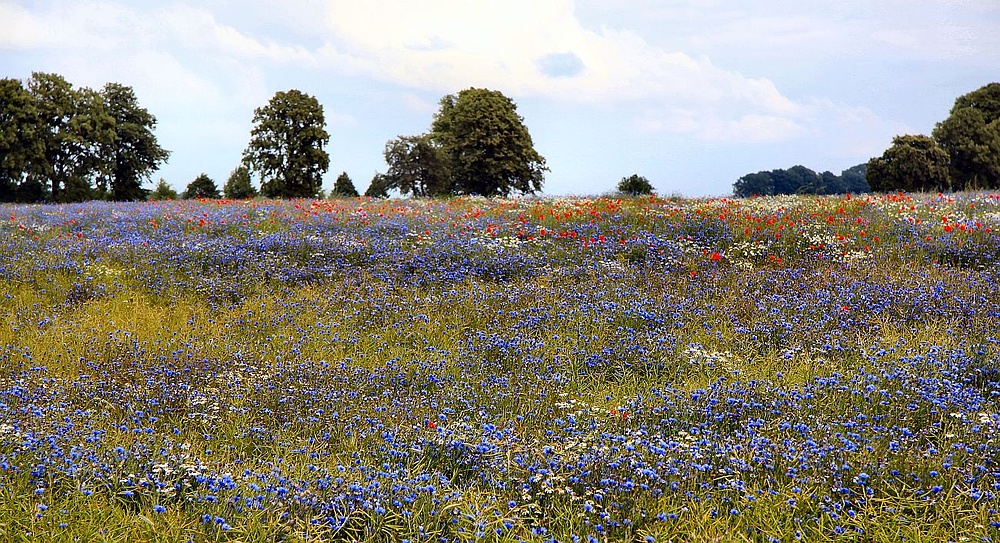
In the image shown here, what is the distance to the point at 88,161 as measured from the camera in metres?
35.0

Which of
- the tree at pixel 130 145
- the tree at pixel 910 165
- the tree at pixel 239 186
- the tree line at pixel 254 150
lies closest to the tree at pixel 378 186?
the tree line at pixel 254 150

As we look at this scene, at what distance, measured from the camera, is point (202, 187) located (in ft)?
127

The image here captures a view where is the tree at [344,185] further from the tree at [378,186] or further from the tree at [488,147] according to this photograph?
the tree at [488,147]

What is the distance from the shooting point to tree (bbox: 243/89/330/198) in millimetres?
36062

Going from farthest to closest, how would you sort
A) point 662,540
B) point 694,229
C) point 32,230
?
point 32,230, point 694,229, point 662,540

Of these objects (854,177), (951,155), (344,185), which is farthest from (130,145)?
(854,177)

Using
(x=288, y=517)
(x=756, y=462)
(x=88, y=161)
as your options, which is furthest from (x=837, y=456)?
(x=88, y=161)

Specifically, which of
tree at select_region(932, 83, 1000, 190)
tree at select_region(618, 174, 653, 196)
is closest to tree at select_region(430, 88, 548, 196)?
tree at select_region(618, 174, 653, 196)

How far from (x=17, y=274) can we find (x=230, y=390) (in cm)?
638

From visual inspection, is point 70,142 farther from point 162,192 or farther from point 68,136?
point 162,192

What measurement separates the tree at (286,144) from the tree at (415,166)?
3573 mm

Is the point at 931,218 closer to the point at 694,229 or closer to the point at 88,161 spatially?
the point at 694,229

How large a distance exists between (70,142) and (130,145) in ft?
11.6

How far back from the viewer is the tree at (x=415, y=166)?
3606cm
